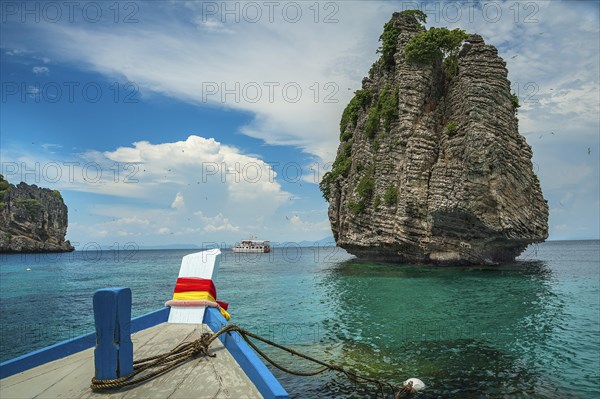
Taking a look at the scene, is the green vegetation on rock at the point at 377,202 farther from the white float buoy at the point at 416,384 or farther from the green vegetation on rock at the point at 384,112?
the white float buoy at the point at 416,384

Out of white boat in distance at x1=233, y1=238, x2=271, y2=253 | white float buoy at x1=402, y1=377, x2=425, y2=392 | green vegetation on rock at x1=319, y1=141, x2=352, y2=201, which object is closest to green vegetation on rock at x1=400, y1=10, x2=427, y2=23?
green vegetation on rock at x1=319, y1=141, x2=352, y2=201

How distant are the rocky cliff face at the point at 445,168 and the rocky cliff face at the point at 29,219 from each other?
107749 mm

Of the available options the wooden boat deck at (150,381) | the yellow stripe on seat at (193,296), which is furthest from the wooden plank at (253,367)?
the yellow stripe on seat at (193,296)

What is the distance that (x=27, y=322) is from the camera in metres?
21.8

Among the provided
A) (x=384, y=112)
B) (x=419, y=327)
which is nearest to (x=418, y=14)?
(x=384, y=112)

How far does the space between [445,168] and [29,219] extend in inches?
4893

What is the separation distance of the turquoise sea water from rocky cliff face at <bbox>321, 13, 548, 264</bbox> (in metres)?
7.84

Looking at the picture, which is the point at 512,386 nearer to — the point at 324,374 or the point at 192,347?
the point at 324,374

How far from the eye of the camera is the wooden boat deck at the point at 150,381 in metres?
3.66

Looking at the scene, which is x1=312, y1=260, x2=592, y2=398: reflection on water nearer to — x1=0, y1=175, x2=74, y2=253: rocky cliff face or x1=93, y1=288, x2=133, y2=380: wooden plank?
x1=93, y1=288, x2=133, y2=380: wooden plank

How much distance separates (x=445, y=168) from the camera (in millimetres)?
43094

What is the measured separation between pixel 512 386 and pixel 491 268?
124 ft

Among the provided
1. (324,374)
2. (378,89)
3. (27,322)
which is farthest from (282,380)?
(378,89)

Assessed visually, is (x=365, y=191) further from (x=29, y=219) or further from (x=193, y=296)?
(x=29, y=219)
